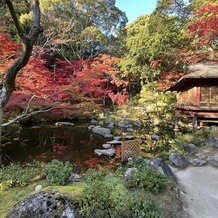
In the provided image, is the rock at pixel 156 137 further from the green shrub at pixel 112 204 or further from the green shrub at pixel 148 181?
the green shrub at pixel 112 204

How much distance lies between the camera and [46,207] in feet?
13.6

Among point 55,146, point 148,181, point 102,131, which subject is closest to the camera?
point 148,181

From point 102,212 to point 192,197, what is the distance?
2688 mm

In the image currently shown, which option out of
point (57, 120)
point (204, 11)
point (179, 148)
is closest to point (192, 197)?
point (179, 148)

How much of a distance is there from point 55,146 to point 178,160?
238 inches

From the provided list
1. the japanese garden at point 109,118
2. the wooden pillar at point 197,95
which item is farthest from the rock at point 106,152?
the wooden pillar at point 197,95

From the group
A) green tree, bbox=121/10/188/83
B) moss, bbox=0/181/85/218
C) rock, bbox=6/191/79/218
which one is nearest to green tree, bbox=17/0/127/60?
green tree, bbox=121/10/188/83

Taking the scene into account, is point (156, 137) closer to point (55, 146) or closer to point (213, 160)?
point (55, 146)

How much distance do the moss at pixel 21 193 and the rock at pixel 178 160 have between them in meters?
3.93

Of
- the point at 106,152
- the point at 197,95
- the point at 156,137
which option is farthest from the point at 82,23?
the point at 106,152

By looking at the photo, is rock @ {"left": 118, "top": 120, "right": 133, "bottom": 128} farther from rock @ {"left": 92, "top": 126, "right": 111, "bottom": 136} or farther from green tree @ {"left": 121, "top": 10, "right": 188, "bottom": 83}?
green tree @ {"left": 121, "top": 10, "right": 188, "bottom": 83}

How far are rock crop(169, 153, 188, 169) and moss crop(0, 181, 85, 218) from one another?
3.93 m

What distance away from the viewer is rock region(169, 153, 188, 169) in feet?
26.6

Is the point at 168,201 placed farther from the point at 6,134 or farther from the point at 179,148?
the point at 6,134
